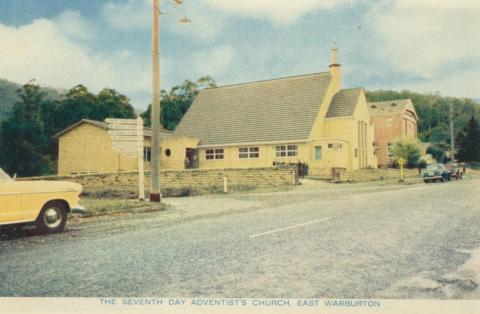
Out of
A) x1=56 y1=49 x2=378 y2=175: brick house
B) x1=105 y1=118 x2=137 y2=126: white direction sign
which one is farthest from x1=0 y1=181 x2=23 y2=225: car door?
x1=56 y1=49 x2=378 y2=175: brick house

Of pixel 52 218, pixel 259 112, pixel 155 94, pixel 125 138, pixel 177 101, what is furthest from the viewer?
pixel 177 101

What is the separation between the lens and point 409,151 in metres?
42.7

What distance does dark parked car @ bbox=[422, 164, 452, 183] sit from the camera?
2508 centimetres

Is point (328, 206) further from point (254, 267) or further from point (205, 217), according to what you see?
point (254, 267)

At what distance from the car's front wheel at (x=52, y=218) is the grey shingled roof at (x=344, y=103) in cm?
2790

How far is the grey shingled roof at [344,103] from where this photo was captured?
106 feet

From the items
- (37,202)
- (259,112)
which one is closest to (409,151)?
(259,112)

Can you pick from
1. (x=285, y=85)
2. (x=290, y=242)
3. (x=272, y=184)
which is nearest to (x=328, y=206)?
(x=290, y=242)

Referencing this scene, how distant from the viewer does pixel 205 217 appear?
9.53 metres

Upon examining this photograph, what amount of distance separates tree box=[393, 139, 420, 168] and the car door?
41354 millimetres

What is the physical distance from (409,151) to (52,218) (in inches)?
1663

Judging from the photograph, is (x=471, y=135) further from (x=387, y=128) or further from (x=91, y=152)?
(x=387, y=128)

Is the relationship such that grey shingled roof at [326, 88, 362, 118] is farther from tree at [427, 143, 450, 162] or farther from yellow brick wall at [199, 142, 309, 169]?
tree at [427, 143, 450, 162]

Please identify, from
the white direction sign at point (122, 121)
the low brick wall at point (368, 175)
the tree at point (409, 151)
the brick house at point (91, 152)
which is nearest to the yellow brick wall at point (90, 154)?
the brick house at point (91, 152)
